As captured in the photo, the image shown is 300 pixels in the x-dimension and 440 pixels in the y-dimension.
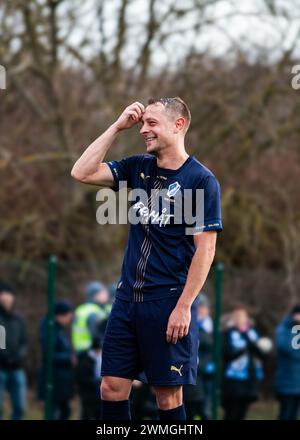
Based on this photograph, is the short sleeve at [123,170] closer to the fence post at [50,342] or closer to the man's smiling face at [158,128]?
the man's smiling face at [158,128]

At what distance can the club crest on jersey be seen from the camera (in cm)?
637

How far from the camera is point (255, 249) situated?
18.3 meters

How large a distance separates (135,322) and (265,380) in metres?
10.7

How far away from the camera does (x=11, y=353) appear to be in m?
12.3

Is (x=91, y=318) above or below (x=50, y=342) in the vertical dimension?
above

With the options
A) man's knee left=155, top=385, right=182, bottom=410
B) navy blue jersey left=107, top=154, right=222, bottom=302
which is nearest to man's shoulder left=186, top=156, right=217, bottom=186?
navy blue jersey left=107, top=154, right=222, bottom=302

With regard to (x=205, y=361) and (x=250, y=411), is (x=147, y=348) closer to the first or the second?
(x=205, y=361)

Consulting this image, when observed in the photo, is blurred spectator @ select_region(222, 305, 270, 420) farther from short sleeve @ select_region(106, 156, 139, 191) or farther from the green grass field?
short sleeve @ select_region(106, 156, 139, 191)

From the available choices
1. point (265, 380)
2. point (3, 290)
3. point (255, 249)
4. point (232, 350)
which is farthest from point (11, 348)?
point (255, 249)

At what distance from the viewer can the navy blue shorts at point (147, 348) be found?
20.6 feet

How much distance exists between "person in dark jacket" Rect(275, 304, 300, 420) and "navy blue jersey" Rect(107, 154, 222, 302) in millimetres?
6366

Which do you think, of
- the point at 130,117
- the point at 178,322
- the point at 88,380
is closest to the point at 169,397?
the point at 178,322

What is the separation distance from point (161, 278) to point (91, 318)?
560cm
